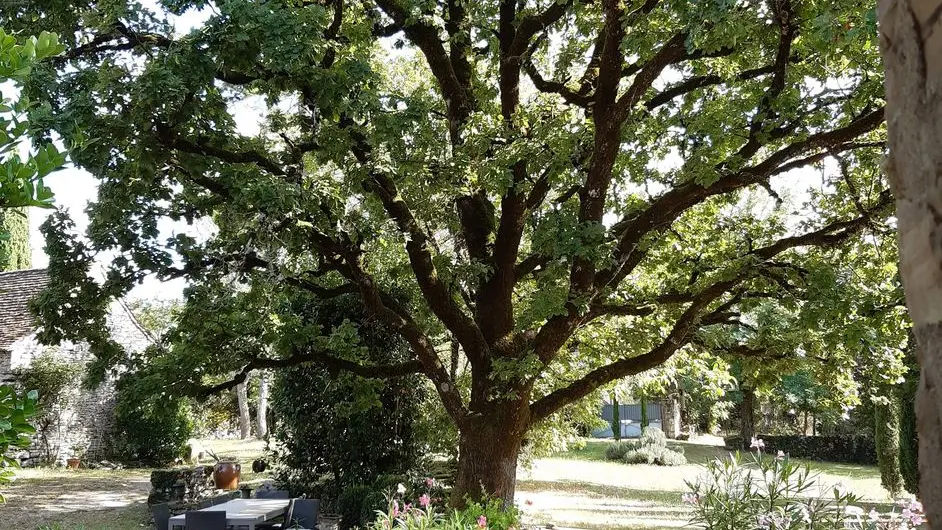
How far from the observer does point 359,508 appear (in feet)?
35.5

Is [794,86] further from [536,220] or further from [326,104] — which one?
[326,104]

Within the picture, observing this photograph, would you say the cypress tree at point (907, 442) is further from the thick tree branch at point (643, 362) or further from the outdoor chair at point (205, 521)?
the outdoor chair at point (205, 521)

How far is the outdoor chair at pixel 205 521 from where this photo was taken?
711 cm

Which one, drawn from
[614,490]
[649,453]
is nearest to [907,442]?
[614,490]

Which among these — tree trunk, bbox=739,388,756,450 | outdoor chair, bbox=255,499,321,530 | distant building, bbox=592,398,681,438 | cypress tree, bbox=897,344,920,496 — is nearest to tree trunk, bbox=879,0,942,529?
outdoor chair, bbox=255,499,321,530

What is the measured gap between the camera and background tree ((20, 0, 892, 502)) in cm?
602

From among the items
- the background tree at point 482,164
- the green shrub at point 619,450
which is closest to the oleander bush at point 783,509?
Result: the background tree at point 482,164

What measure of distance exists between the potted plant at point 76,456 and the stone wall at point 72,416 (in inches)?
3.5

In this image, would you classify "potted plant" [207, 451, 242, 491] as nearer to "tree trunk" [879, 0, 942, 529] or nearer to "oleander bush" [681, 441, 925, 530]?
"oleander bush" [681, 441, 925, 530]

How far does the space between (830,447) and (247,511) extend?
2402cm

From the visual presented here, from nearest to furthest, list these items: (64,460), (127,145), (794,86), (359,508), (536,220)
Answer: (127,145), (794,86), (536,220), (359,508), (64,460)

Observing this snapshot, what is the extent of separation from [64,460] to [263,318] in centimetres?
1406

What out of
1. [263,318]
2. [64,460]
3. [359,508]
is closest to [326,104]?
[263,318]

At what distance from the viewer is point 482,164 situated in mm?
7062
